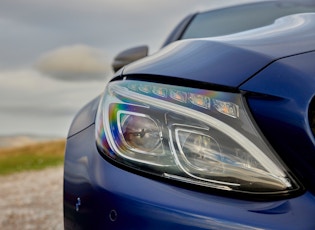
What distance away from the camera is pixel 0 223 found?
6012mm

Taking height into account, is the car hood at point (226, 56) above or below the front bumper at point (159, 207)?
above

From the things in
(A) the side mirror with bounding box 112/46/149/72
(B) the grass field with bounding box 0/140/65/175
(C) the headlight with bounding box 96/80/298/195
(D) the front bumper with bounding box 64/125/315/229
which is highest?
(C) the headlight with bounding box 96/80/298/195

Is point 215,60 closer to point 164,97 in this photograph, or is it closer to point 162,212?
point 164,97

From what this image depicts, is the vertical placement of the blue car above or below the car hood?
below

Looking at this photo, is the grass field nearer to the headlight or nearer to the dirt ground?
the dirt ground

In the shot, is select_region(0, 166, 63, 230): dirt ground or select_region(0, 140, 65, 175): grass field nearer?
select_region(0, 166, 63, 230): dirt ground

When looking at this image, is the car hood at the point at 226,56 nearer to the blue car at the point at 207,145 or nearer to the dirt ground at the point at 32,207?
the blue car at the point at 207,145

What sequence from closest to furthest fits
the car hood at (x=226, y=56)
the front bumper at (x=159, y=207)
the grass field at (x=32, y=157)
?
the front bumper at (x=159, y=207), the car hood at (x=226, y=56), the grass field at (x=32, y=157)

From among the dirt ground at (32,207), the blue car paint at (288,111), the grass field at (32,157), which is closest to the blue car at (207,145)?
the blue car paint at (288,111)

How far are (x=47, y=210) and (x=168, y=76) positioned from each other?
500cm

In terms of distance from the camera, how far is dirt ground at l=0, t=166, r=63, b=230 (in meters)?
5.82

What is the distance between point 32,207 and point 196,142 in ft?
17.9

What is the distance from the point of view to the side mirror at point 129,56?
10.7 feet

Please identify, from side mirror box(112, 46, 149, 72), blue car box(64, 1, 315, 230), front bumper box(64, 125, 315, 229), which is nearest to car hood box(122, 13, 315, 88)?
blue car box(64, 1, 315, 230)
